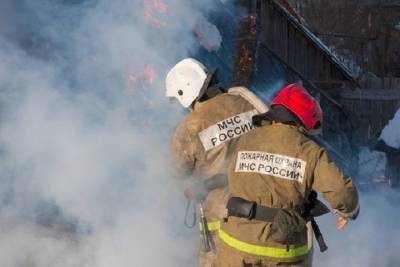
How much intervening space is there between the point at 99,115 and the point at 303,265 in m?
2.44

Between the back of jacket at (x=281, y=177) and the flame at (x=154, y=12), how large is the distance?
3002 mm

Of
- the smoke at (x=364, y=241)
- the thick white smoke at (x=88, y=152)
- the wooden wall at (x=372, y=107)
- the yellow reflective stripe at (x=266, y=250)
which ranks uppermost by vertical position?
the yellow reflective stripe at (x=266, y=250)

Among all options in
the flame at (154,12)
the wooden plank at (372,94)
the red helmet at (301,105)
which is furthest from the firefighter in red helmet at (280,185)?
the wooden plank at (372,94)

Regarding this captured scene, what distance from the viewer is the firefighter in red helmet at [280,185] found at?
3.43m

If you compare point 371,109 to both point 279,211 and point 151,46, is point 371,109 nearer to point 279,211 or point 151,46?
point 151,46

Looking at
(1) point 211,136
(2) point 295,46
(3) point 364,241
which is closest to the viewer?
(1) point 211,136

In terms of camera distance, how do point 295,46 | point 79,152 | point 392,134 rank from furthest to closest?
1. point 295,46
2. point 392,134
3. point 79,152

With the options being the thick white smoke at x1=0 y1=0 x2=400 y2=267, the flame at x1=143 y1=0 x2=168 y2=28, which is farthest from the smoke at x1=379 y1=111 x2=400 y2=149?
the flame at x1=143 y1=0 x2=168 y2=28

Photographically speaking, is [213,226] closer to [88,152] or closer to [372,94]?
[88,152]

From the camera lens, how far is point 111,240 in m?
5.14

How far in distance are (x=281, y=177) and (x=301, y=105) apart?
0.40 m

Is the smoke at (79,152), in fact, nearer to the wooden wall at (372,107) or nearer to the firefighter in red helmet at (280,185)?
the firefighter in red helmet at (280,185)

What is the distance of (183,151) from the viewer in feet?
14.0

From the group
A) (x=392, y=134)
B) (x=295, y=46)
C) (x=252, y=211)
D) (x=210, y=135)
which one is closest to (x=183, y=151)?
(x=210, y=135)
